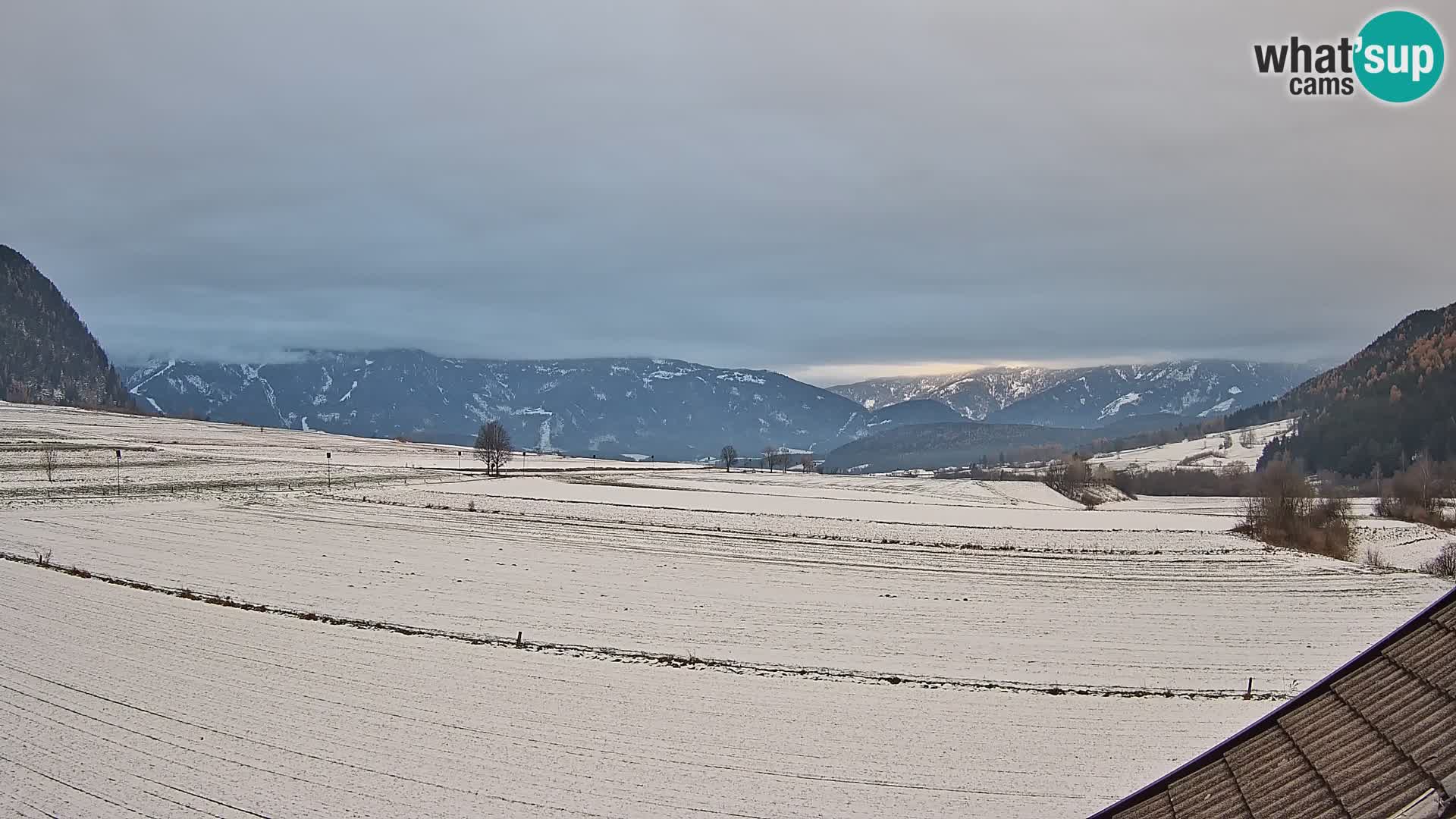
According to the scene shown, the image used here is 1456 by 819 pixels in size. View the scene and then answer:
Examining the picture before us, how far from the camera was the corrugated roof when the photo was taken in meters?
5.20

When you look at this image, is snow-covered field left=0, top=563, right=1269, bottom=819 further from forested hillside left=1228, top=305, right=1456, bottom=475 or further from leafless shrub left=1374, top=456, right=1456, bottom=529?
forested hillside left=1228, top=305, right=1456, bottom=475

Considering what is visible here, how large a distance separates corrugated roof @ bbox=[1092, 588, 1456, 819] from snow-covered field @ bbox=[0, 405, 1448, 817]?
9532 millimetres

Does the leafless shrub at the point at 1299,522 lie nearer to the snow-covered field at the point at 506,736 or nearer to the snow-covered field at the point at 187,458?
the snow-covered field at the point at 506,736

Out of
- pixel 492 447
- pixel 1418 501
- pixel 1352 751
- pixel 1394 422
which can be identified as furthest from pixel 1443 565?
pixel 1394 422

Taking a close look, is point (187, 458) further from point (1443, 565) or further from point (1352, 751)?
point (1443, 565)

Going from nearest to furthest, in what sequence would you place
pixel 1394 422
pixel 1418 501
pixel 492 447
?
pixel 1418 501, pixel 492 447, pixel 1394 422

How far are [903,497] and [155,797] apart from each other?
9343 cm

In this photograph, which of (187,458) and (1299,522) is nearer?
(1299,522)

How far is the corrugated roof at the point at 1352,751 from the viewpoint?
520cm

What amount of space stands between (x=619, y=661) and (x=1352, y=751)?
2188 centimetres

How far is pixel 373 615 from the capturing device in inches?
1212

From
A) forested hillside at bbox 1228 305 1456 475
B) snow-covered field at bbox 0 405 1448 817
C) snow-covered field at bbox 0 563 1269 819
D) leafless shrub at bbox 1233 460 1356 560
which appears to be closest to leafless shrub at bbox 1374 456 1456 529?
leafless shrub at bbox 1233 460 1356 560

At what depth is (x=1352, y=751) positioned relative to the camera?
228 inches

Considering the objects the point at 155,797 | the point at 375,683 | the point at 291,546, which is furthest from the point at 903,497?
the point at 155,797
